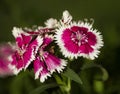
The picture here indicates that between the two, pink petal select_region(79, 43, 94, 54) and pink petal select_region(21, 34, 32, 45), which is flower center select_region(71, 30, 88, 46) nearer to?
pink petal select_region(79, 43, 94, 54)

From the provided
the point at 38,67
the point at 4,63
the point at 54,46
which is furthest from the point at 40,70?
the point at 4,63

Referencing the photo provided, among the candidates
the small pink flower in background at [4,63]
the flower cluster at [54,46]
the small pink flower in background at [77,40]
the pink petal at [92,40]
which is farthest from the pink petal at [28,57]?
the small pink flower in background at [4,63]

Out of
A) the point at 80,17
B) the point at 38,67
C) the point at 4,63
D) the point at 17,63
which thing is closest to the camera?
the point at 38,67

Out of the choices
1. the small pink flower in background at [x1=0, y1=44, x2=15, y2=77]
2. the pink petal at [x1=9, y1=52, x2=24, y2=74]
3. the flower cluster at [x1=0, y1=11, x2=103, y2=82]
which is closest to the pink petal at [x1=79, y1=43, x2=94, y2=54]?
the flower cluster at [x1=0, y1=11, x2=103, y2=82]

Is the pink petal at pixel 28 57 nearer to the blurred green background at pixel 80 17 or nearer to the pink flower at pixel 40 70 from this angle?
the pink flower at pixel 40 70

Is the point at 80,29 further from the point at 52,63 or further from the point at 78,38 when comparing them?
the point at 52,63

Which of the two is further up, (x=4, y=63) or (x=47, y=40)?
(x=4, y=63)
